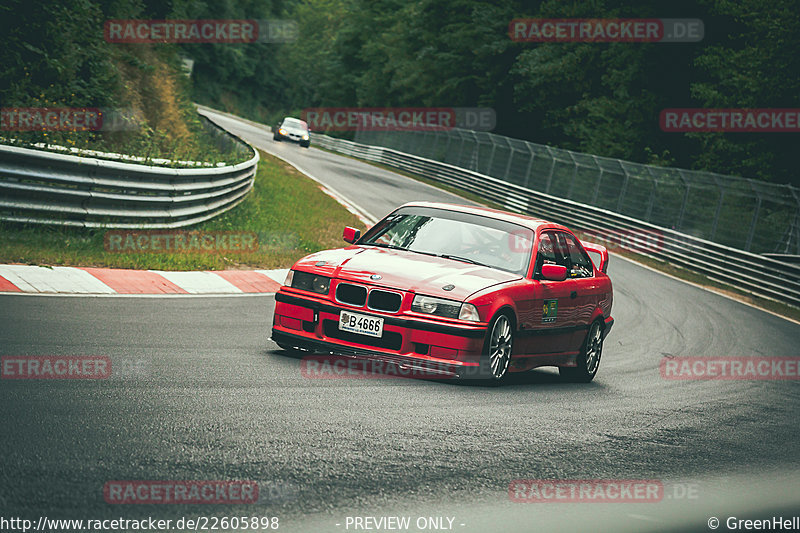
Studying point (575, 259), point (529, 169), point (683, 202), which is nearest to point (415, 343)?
point (575, 259)

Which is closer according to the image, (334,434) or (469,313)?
(334,434)

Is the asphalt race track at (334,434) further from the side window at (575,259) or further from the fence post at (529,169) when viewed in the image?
the fence post at (529,169)

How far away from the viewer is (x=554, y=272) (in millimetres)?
8469

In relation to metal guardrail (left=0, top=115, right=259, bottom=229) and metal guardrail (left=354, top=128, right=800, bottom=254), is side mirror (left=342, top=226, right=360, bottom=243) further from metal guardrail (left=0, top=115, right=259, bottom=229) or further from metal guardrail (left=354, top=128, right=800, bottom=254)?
A: metal guardrail (left=354, top=128, right=800, bottom=254)

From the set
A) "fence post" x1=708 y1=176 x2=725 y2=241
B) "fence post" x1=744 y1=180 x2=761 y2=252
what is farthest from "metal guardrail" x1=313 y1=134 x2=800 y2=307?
"fence post" x1=744 y1=180 x2=761 y2=252

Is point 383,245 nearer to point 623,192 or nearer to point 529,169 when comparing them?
point 623,192

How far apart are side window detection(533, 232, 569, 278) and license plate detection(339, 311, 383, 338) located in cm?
183

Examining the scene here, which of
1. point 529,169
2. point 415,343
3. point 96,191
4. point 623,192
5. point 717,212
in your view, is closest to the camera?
point 415,343

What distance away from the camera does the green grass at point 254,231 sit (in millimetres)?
11398

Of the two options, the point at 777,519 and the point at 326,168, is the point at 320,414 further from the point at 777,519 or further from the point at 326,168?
the point at 326,168

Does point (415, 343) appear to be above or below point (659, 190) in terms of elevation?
below

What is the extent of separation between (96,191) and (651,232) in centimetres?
1988

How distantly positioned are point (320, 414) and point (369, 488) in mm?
1468

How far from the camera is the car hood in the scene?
762cm
